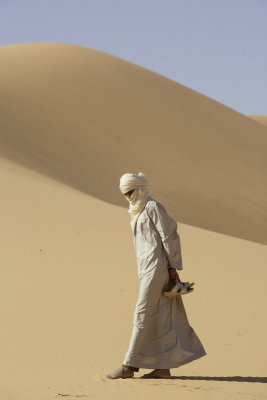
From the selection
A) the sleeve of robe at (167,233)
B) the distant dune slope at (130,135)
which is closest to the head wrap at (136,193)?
the sleeve of robe at (167,233)

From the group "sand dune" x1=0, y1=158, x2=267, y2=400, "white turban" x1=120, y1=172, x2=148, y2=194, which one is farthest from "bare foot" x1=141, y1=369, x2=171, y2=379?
"white turban" x1=120, y1=172, x2=148, y2=194

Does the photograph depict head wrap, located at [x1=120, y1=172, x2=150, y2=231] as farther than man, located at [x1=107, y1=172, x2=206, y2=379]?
Yes

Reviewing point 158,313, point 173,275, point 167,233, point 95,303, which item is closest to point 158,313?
point 158,313

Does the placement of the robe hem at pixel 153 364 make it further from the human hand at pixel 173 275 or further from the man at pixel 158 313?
the human hand at pixel 173 275

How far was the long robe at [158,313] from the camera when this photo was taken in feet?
20.6

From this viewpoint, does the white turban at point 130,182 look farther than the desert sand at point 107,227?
No

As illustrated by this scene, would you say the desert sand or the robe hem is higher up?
the desert sand

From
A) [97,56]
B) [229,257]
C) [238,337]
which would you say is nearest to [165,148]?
[97,56]

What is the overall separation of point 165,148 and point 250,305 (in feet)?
69.2

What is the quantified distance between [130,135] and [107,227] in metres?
17.3

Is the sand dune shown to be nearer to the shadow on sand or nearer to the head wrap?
the shadow on sand

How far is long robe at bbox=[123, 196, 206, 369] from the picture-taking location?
6266 millimetres

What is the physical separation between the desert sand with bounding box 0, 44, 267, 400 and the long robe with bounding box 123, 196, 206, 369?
21 cm

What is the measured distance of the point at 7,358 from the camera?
276 inches
